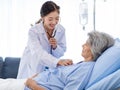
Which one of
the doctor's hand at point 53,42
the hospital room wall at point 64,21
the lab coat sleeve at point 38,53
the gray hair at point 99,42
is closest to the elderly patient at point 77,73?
the gray hair at point 99,42

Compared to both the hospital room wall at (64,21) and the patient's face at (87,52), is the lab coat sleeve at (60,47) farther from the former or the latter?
the hospital room wall at (64,21)

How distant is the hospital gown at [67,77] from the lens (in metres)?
1.77

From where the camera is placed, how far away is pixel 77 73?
5.91ft

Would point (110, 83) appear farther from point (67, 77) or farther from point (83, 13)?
point (83, 13)

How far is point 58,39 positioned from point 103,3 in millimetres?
1333

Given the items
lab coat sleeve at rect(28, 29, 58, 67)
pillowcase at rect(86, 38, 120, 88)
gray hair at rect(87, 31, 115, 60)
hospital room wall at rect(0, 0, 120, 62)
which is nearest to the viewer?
pillowcase at rect(86, 38, 120, 88)

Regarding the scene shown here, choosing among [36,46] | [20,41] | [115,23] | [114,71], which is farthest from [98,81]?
[20,41]

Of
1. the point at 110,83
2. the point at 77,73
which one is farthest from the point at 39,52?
the point at 110,83

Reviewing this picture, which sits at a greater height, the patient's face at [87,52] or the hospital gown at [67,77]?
the patient's face at [87,52]

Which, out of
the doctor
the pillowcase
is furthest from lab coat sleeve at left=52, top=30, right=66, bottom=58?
the pillowcase

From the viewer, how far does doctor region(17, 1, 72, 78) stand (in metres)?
2.19

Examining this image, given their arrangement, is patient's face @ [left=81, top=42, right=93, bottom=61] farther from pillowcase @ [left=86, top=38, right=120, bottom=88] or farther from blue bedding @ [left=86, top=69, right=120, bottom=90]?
blue bedding @ [left=86, top=69, right=120, bottom=90]

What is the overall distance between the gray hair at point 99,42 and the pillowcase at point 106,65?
0.09 meters

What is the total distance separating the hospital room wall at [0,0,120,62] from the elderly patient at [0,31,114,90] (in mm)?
1664
